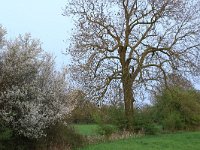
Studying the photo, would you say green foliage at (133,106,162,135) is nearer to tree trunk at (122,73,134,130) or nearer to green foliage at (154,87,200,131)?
tree trunk at (122,73,134,130)

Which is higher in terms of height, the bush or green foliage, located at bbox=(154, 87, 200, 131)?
green foliage, located at bbox=(154, 87, 200, 131)

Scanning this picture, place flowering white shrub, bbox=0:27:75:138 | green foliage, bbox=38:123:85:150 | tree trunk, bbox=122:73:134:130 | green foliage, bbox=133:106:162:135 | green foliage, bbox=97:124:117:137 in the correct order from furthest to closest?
tree trunk, bbox=122:73:134:130 → green foliage, bbox=133:106:162:135 → green foliage, bbox=97:124:117:137 → green foliage, bbox=38:123:85:150 → flowering white shrub, bbox=0:27:75:138

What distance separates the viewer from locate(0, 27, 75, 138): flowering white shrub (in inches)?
684

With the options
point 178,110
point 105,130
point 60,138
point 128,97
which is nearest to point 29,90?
point 60,138

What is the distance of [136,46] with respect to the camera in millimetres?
35500

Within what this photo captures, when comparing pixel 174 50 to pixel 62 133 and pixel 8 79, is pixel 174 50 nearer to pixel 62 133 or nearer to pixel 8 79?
pixel 62 133

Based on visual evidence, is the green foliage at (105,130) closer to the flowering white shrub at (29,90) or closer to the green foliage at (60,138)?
the green foliage at (60,138)

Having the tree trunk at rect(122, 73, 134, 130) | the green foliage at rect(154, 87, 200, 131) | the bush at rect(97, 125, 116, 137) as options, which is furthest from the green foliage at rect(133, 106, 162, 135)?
the green foliage at rect(154, 87, 200, 131)

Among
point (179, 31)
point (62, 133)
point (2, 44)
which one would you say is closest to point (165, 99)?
point (179, 31)

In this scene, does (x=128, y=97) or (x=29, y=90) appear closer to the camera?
(x=29, y=90)

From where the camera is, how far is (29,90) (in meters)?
18.3

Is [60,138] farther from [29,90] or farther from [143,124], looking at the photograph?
[143,124]

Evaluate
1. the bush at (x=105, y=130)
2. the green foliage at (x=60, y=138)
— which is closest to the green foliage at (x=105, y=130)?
the bush at (x=105, y=130)

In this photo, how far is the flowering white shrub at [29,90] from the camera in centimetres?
1738
